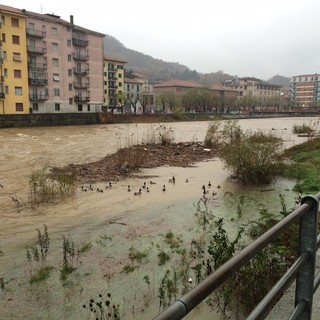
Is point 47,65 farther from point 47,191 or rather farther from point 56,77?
point 47,191

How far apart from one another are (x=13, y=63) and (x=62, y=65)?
9627 millimetres

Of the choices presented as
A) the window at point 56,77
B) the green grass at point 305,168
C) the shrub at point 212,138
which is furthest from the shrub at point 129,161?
the window at point 56,77

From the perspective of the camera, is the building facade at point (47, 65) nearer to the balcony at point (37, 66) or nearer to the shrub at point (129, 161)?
the balcony at point (37, 66)

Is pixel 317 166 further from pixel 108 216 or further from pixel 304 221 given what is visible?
pixel 304 221

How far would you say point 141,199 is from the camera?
10.4m

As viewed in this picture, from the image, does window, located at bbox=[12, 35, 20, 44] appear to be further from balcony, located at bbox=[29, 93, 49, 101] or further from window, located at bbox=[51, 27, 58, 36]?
balcony, located at bbox=[29, 93, 49, 101]

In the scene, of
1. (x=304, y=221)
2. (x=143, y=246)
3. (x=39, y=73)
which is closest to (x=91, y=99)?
(x=39, y=73)

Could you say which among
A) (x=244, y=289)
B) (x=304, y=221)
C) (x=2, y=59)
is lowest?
(x=244, y=289)

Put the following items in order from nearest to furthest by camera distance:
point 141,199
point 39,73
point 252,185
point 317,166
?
point 141,199 < point 252,185 < point 317,166 < point 39,73

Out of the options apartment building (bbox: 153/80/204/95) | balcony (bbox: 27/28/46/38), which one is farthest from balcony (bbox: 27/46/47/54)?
apartment building (bbox: 153/80/204/95)

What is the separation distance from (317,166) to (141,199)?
655 centimetres

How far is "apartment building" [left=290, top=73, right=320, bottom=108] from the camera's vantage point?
16238 cm

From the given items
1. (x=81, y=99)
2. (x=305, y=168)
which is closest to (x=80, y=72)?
(x=81, y=99)

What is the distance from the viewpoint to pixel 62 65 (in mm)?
59938
